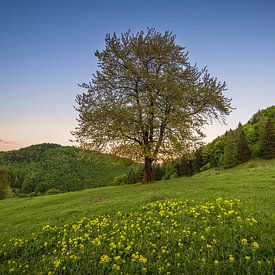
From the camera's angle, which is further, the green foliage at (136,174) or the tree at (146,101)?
the green foliage at (136,174)

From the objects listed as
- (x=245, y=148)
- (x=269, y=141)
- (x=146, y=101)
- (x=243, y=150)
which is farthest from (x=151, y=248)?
(x=245, y=148)

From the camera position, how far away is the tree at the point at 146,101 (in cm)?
2191

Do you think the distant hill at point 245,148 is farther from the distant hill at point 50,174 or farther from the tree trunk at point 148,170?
the distant hill at point 50,174

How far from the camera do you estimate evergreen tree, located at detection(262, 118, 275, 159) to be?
7112cm

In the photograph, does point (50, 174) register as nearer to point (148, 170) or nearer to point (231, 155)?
point (231, 155)

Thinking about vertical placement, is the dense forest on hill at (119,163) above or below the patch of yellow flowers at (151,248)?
above

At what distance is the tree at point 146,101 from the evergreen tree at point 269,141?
189 ft

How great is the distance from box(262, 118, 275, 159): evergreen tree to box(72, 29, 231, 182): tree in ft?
189

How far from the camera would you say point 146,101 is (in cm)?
2239

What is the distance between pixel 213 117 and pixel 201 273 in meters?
21.7

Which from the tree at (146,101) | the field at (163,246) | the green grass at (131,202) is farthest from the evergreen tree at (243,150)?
the field at (163,246)

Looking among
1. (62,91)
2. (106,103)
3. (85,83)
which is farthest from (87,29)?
(62,91)

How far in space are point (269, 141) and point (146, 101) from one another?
64455mm

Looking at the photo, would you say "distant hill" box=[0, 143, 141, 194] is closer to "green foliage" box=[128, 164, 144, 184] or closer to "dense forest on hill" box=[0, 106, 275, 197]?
"dense forest on hill" box=[0, 106, 275, 197]
